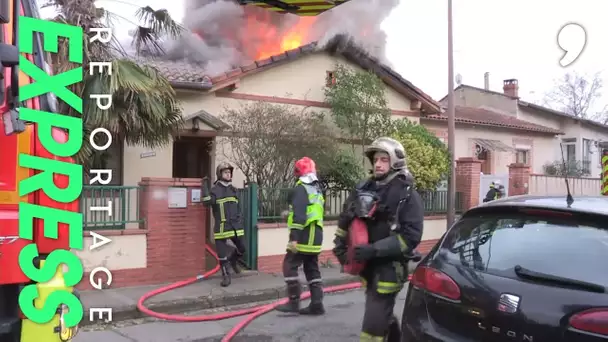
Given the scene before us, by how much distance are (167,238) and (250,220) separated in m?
1.44

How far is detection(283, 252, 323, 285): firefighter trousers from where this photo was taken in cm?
677

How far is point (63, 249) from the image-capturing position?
2.80 metres

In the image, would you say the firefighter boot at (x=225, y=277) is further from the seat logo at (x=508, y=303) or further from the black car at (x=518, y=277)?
the seat logo at (x=508, y=303)

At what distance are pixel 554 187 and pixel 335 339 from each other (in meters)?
13.8

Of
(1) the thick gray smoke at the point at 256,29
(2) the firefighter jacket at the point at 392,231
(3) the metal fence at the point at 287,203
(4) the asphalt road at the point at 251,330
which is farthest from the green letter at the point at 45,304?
(1) the thick gray smoke at the point at 256,29

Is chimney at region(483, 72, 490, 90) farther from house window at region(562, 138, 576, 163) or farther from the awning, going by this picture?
the awning

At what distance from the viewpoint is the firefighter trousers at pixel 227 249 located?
8156 millimetres

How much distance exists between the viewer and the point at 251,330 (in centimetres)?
612

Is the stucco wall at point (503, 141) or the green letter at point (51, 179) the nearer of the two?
the green letter at point (51, 179)

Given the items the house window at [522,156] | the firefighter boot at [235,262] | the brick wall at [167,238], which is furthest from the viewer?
the house window at [522,156]

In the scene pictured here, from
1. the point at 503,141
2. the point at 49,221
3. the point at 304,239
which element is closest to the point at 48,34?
the point at 49,221

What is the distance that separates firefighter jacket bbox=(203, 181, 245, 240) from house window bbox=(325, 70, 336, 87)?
6020mm

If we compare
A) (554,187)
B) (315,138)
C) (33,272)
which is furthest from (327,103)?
(33,272)

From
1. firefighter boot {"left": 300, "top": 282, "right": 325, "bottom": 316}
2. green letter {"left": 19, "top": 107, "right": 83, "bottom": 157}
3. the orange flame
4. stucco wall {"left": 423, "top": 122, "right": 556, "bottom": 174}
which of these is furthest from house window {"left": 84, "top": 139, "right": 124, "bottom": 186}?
stucco wall {"left": 423, "top": 122, "right": 556, "bottom": 174}
